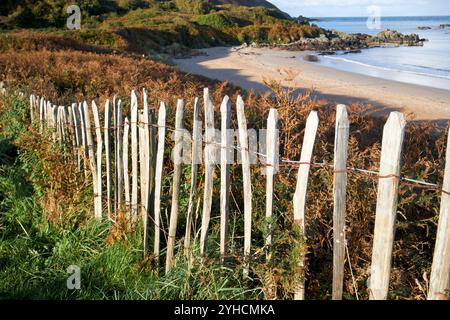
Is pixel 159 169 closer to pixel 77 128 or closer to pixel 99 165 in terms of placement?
pixel 99 165

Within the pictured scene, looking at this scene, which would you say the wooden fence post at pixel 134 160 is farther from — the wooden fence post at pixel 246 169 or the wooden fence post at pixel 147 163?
the wooden fence post at pixel 246 169

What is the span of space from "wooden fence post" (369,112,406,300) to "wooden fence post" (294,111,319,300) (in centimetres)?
42

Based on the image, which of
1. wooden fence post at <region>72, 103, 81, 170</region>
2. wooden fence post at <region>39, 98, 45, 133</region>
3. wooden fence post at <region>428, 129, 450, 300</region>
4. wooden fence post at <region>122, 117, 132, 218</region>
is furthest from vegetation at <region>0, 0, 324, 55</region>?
wooden fence post at <region>428, 129, 450, 300</region>

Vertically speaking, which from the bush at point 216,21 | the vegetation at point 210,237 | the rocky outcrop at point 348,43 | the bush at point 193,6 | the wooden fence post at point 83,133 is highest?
the bush at point 193,6

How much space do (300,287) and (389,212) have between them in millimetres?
772

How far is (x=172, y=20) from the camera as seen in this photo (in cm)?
4375

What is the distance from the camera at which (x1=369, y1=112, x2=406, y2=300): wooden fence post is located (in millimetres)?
2338

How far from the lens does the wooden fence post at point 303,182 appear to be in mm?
2707

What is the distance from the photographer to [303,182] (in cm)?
284

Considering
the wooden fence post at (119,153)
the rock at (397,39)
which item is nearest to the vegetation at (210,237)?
the wooden fence post at (119,153)

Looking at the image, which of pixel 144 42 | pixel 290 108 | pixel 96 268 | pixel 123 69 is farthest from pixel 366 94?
pixel 144 42

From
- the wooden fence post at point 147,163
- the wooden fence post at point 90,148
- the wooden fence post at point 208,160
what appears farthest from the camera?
the wooden fence post at point 90,148

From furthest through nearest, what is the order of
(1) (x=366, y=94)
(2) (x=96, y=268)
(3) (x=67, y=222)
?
(1) (x=366, y=94) < (3) (x=67, y=222) < (2) (x=96, y=268)

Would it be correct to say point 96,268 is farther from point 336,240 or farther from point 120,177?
point 336,240
